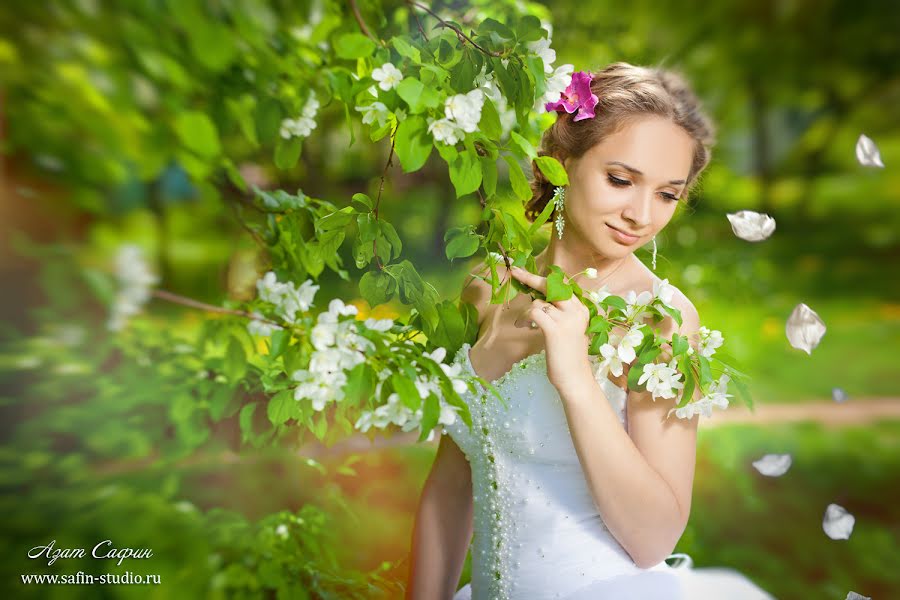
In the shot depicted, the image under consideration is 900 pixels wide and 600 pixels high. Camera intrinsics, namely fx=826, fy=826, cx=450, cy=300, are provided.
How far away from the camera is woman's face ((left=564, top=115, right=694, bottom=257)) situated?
1298 millimetres

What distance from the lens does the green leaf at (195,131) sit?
0.83 meters

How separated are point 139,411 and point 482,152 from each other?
0.61 metres

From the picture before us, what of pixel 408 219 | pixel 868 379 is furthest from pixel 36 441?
pixel 868 379

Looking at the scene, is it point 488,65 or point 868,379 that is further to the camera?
point 868,379

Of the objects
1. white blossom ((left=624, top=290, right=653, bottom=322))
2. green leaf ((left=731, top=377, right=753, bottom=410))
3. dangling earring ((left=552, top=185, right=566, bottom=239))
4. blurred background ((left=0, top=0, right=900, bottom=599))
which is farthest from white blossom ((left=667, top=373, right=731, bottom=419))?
blurred background ((left=0, top=0, right=900, bottom=599))

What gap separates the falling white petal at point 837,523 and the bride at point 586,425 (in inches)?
7.6

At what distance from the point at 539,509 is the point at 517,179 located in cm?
56

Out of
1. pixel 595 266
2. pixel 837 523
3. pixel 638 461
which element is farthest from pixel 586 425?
pixel 837 523

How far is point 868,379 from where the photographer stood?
6039 millimetres

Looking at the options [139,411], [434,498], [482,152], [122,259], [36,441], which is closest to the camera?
[122,259]

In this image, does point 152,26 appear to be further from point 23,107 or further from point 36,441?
point 36,441

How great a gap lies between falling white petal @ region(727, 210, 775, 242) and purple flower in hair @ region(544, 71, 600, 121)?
303mm

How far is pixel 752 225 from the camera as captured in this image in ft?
4.58

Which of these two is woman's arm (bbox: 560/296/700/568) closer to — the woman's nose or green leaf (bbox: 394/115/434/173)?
the woman's nose
